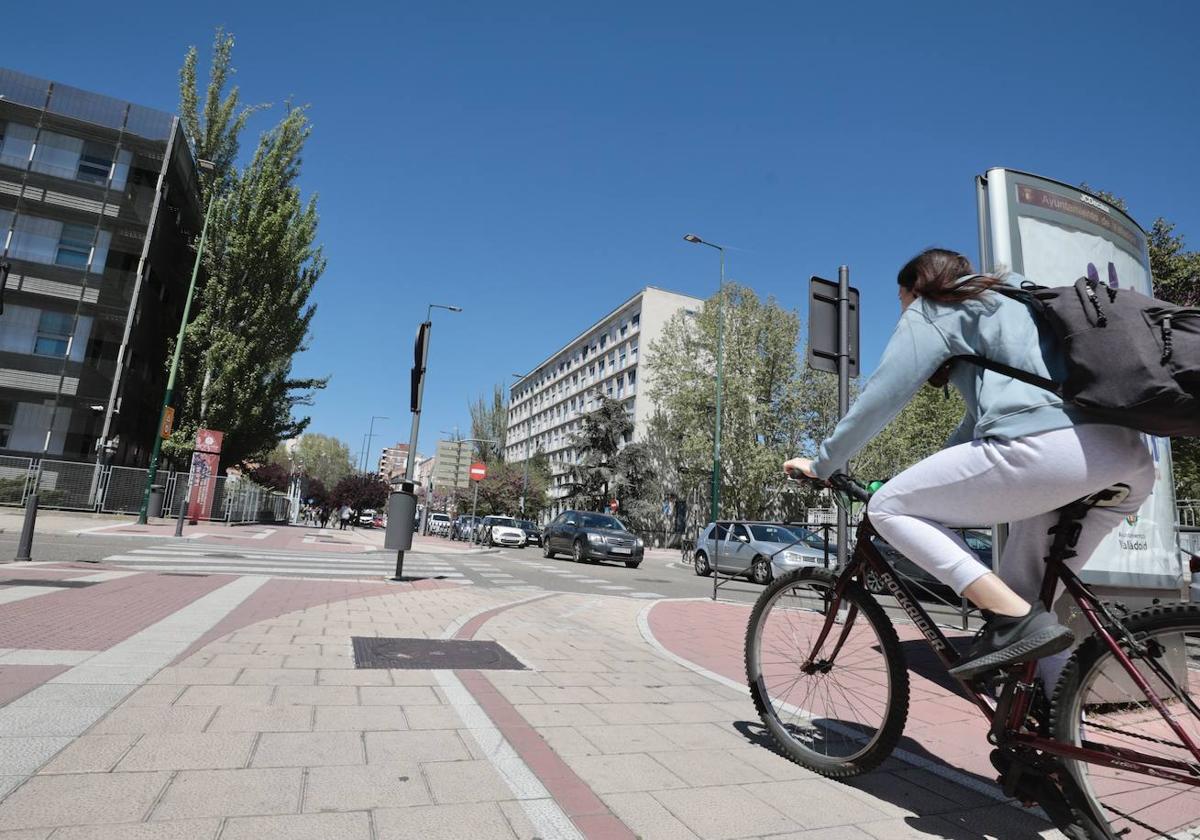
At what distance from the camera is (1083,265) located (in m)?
4.68

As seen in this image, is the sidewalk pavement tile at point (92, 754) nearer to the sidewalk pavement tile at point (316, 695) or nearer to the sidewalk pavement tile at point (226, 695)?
the sidewalk pavement tile at point (226, 695)

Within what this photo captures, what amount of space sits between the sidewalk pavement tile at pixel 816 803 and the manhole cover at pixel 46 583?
7.20 metres

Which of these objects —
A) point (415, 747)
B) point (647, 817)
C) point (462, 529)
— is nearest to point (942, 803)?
point (647, 817)

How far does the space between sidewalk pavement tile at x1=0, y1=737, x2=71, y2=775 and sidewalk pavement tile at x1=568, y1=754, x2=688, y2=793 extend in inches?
71.8

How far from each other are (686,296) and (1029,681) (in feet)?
207

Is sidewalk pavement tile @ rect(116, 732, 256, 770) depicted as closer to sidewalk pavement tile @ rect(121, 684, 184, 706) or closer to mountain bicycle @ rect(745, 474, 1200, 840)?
sidewalk pavement tile @ rect(121, 684, 184, 706)

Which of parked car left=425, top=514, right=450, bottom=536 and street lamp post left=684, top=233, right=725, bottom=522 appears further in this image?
parked car left=425, top=514, right=450, bottom=536

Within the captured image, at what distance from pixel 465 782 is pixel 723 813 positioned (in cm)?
90

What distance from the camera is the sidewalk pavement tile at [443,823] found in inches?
76.3

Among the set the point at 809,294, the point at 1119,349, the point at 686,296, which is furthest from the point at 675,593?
the point at 686,296

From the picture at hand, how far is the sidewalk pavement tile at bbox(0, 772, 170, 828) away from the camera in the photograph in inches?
73.8

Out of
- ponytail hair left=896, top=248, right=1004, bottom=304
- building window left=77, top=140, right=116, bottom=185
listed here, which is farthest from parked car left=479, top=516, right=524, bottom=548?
ponytail hair left=896, top=248, right=1004, bottom=304

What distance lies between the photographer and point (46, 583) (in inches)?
266

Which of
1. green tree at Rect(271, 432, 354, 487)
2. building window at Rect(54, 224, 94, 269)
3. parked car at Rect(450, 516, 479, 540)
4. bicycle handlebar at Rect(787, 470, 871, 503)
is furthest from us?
green tree at Rect(271, 432, 354, 487)
